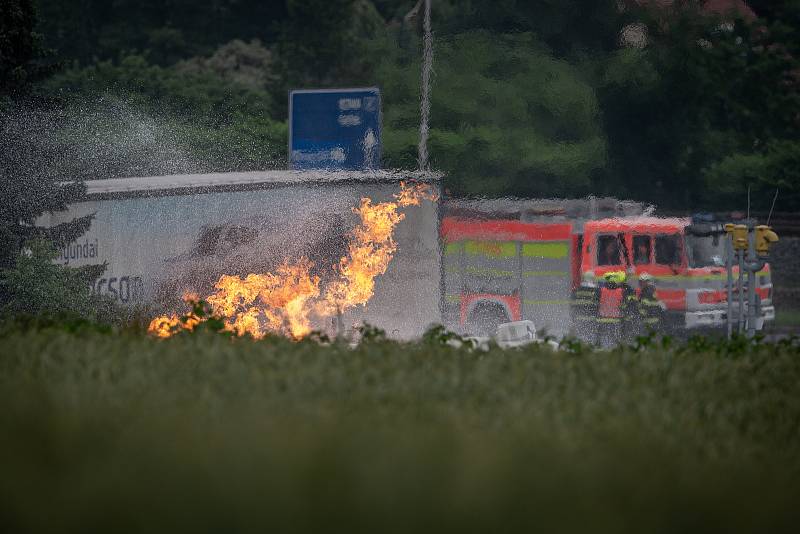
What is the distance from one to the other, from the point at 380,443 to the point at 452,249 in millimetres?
22978

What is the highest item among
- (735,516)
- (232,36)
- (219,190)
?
(232,36)

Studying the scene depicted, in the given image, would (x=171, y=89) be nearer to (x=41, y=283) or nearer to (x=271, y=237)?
(x=41, y=283)

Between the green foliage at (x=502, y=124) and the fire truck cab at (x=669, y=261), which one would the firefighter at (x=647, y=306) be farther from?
the green foliage at (x=502, y=124)

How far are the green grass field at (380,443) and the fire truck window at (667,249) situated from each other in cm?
1733

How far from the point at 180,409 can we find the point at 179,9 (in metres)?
48.2

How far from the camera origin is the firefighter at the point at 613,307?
2467 centimetres

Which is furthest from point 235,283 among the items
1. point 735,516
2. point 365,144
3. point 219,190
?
point 735,516

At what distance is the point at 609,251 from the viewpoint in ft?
88.9

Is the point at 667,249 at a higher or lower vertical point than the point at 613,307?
higher

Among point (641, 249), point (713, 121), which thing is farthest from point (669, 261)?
point (713, 121)

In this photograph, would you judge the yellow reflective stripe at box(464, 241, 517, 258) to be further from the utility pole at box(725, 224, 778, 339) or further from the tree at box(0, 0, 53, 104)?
the tree at box(0, 0, 53, 104)

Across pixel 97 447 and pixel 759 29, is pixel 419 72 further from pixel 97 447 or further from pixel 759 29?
pixel 97 447

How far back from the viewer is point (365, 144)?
22547mm

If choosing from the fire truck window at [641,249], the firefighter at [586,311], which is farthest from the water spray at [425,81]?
the firefighter at [586,311]
